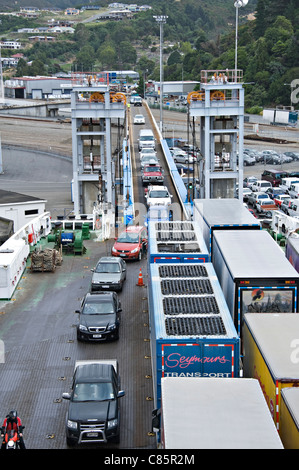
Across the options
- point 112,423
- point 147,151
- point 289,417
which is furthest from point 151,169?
point 289,417

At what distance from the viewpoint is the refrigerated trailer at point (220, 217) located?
2312 cm

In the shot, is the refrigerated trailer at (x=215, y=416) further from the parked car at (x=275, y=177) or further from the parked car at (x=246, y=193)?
the parked car at (x=275, y=177)

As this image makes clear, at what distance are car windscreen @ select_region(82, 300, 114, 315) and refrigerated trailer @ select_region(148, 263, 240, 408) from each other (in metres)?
2.75

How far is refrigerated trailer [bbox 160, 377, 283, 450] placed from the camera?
1020cm

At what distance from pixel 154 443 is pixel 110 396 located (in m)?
1.33

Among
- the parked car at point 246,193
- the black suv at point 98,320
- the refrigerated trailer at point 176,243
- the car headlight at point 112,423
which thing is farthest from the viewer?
the parked car at point 246,193

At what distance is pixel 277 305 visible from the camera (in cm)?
1692

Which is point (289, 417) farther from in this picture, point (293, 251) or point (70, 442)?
point (293, 251)

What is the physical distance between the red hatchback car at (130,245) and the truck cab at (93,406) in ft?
37.5

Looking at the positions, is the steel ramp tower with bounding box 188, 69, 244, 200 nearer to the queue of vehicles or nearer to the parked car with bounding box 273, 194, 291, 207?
the parked car with bounding box 273, 194, 291, 207

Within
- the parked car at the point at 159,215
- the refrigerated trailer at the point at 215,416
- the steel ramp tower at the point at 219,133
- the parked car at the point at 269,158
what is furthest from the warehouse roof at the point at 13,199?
the parked car at the point at 269,158

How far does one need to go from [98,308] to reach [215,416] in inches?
367

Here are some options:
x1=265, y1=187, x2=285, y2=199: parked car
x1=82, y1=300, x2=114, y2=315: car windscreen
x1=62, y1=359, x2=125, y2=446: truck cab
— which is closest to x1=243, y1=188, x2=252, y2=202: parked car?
x1=265, y1=187, x2=285, y2=199: parked car

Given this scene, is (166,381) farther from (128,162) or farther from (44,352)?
(128,162)
